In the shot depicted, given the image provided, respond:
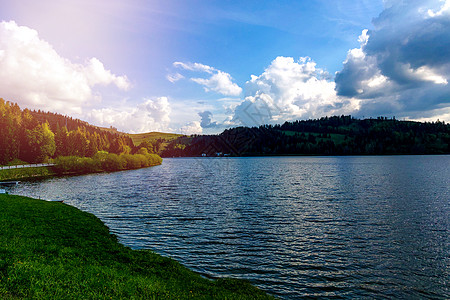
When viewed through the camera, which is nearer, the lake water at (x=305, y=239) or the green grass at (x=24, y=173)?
the lake water at (x=305, y=239)

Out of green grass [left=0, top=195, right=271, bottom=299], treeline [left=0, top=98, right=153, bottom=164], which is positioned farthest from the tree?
green grass [left=0, top=195, right=271, bottom=299]

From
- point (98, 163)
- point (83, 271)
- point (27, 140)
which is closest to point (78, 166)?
point (98, 163)

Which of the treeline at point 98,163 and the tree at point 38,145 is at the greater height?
the tree at point 38,145

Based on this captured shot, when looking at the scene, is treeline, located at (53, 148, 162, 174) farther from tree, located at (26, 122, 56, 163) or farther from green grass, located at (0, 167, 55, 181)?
tree, located at (26, 122, 56, 163)

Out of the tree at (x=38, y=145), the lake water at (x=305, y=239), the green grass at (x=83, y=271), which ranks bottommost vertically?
the lake water at (x=305, y=239)

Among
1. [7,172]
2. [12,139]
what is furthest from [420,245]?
[12,139]

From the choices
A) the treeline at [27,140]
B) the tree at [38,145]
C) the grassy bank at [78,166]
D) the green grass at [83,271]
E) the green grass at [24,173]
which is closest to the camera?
the green grass at [83,271]

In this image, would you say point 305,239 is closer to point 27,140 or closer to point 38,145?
point 38,145

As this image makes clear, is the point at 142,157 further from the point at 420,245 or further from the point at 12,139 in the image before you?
the point at 420,245

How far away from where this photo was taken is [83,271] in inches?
552

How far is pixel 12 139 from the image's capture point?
11781 centimetres

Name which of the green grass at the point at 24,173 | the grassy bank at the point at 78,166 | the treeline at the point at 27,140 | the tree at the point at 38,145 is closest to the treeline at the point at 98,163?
the grassy bank at the point at 78,166

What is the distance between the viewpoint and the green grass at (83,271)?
38.5 ft

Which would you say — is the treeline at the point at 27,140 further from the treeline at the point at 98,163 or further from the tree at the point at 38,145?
the treeline at the point at 98,163
